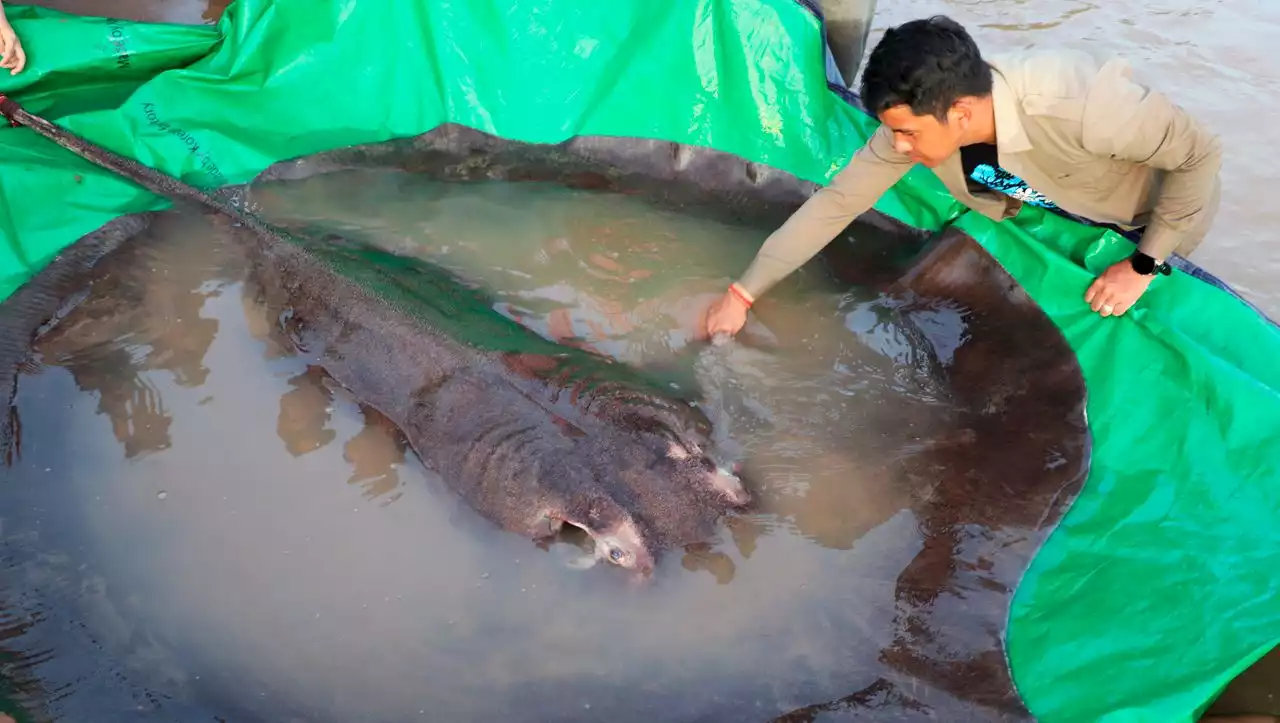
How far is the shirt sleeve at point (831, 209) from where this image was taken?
3213mm

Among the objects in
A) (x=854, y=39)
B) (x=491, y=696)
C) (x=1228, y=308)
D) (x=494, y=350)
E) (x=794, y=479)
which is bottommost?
(x=491, y=696)

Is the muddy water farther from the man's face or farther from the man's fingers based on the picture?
the man's face

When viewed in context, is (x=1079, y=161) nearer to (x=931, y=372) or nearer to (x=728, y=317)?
(x=931, y=372)

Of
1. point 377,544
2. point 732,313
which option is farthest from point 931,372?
point 377,544

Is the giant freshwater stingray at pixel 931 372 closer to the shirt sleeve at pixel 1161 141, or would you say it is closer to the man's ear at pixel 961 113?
the shirt sleeve at pixel 1161 141

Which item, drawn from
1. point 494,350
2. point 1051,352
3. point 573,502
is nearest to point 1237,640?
point 1051,352

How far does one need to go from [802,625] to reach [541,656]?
0.86 meters

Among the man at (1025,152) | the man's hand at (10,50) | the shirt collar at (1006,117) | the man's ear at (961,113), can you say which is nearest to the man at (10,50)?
the man's hand at (10,50)

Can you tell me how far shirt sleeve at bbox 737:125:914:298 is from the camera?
3.21m

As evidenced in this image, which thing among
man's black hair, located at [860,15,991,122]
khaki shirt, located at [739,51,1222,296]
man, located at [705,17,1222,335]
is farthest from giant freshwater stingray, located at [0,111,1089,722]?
man's black hair, located at [860,15,991,122]

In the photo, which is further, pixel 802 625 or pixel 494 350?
pixel 494 350

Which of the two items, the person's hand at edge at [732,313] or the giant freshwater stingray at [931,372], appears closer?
the giant freshwater stingray at [931,372]

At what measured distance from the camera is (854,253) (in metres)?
3.86

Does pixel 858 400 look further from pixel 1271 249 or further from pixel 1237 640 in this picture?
pixel 1271 249
